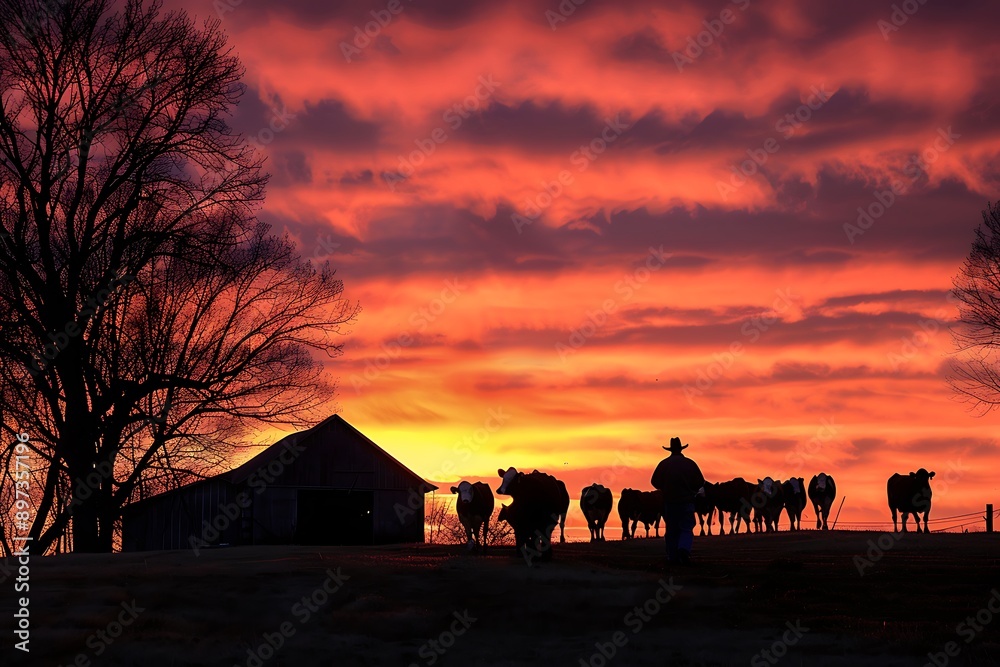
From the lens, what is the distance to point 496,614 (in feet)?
48.4

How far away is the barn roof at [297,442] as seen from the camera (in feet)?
157

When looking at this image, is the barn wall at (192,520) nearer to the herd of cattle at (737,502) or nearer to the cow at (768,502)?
the herd of cattle at (737,502)

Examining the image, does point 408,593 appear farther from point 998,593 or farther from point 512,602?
point 998,593

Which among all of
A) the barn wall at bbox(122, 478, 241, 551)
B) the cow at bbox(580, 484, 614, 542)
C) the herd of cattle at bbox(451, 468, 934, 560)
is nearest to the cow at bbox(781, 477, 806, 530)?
the herd of cattle at bbox(451, 468, 934, 560)

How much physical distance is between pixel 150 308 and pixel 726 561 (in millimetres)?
17074

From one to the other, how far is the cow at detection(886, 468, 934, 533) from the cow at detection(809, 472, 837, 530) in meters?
3.54

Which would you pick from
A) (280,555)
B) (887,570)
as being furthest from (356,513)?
(887,570)

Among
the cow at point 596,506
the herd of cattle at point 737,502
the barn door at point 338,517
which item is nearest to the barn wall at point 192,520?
the barn door at point 338,517

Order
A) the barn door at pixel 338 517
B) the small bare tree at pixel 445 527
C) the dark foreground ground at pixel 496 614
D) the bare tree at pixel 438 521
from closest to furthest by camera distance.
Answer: the dark foreground ground at pixel 496 614 → the barn door at pixel 338 517 → the small bare tree at pixel 445 527 → the bare tree at pixel 438 521

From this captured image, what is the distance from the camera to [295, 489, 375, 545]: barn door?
48.8 meters

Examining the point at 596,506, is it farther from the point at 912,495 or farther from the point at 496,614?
the point at 496,614

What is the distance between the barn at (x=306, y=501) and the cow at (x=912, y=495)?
869 inches

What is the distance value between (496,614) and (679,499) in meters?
7.41

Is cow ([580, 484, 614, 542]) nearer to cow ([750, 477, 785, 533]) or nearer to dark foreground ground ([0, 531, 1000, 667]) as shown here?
cow ([750, 477, 785, 533])
